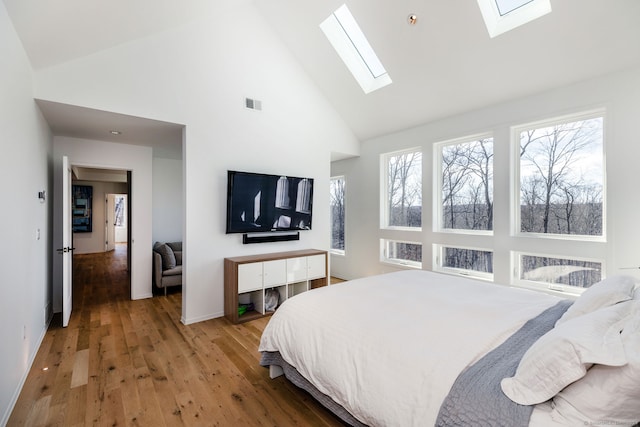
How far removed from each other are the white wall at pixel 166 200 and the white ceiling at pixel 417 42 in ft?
5.05

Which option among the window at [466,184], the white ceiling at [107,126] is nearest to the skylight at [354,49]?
the window at [466,184]

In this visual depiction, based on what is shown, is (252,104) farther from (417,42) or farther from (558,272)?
(558,272)

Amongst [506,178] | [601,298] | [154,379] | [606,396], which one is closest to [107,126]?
[154,379]

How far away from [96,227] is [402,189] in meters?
9.12

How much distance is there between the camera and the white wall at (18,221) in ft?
6.34

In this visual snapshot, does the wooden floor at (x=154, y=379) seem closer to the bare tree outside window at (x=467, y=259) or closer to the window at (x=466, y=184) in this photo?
the bare tree outside window at (x=467, y=259)

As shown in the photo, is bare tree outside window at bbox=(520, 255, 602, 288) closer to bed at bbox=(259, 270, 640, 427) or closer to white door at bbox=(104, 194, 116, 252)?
bed at bbox=(259, 270, 640, 427)

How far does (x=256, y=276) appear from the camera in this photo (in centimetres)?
377

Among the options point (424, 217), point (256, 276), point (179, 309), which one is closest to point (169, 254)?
point (179, 309)

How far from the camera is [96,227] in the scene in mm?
9180

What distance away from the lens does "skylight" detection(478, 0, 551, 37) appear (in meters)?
2.82

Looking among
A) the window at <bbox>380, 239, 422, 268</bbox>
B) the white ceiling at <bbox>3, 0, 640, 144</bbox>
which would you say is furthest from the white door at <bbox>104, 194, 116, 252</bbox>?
the window at <bbox>380, 239, 422, 268</bbox>

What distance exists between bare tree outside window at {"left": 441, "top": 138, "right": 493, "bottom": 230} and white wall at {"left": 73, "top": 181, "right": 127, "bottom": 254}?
9.66 meters

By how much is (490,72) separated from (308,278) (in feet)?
11.0
